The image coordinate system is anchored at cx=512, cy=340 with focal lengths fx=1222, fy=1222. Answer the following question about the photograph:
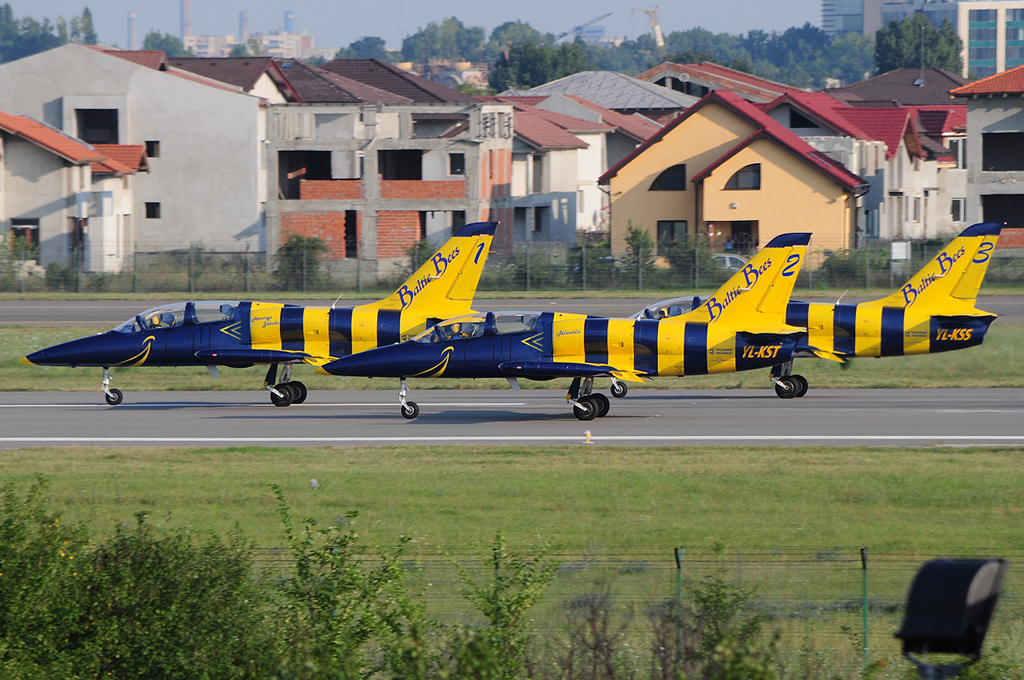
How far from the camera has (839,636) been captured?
35.3ft

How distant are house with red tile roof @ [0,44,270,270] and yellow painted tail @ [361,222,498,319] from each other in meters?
40.4

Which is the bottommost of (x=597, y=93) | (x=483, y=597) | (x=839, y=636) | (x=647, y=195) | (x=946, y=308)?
(x=839, y=636)

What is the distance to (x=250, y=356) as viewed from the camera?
2434 cm

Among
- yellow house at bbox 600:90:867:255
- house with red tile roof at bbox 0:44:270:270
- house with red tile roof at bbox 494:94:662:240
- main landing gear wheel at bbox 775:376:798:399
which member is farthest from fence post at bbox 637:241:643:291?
main landing gear wheel at bbox 775:376:798:399

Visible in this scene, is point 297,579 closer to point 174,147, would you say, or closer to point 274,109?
point 274,109

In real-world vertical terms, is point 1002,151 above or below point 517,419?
above

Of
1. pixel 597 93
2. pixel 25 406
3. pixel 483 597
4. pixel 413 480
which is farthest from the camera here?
pixel 597 93

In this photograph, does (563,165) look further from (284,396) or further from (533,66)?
(533,66)

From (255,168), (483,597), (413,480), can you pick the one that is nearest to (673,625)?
(483,597)

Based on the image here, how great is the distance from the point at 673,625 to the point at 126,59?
65.2 metres

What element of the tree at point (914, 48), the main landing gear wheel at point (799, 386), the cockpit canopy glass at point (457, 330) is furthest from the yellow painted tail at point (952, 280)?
the tree at point (914, 48)

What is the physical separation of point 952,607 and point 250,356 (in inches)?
771

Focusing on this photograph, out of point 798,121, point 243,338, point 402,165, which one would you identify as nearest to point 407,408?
point 243,338

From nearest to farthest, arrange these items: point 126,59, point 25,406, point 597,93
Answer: point 25,406 < point 126,59 < point 597,93
